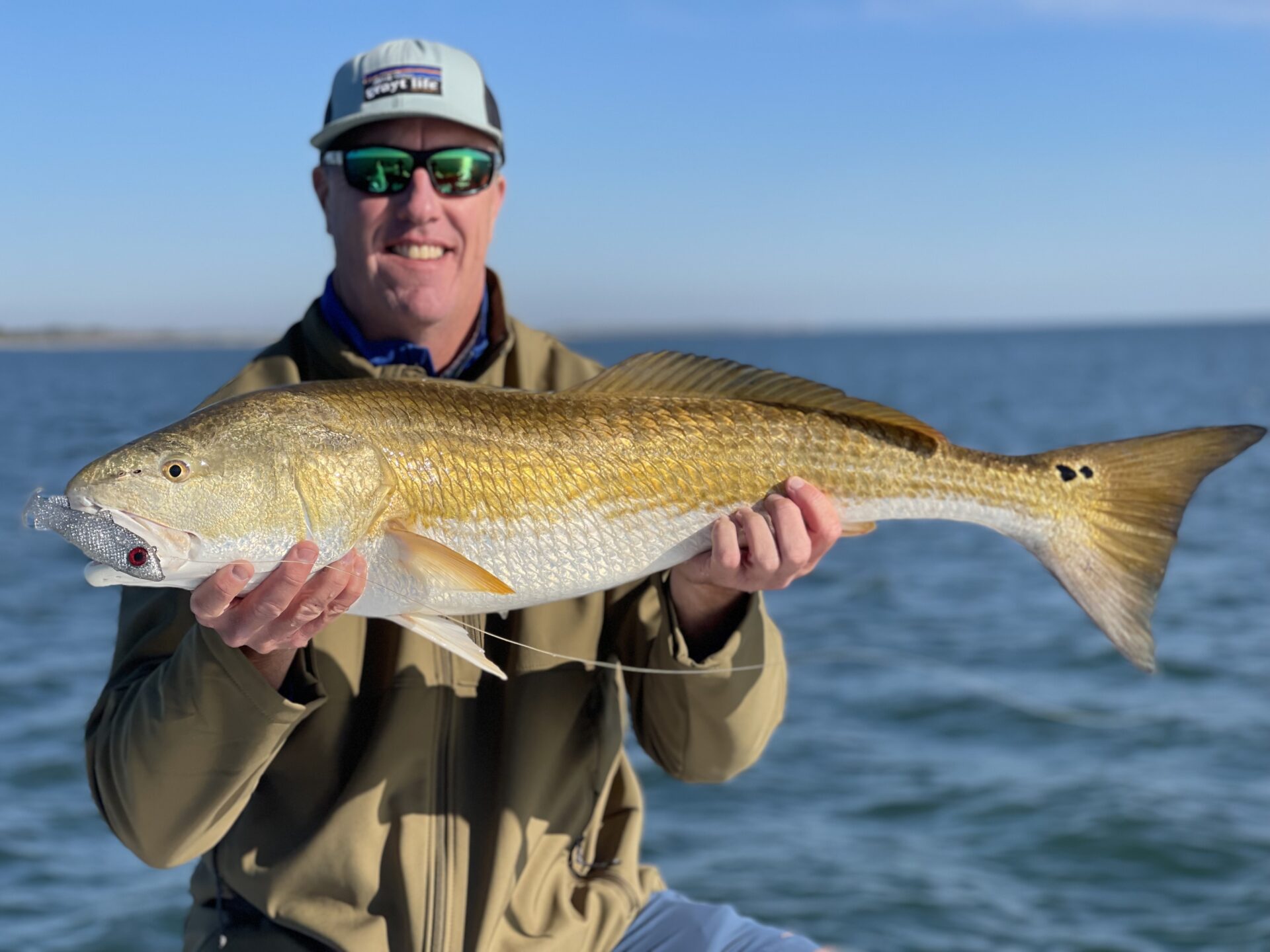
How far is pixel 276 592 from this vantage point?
296cm

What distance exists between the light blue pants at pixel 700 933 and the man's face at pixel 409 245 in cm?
223

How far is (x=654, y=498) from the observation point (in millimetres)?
3475

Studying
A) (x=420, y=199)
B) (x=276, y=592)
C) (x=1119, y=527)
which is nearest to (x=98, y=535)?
(x=276, y=592)

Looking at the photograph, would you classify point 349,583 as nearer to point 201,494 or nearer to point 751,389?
point 201,494

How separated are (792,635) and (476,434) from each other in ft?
38.7

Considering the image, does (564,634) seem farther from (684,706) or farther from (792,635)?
(792,635)

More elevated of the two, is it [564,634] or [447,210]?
[447,210]

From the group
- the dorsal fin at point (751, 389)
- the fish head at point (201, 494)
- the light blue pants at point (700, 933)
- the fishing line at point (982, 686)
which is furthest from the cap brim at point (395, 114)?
the fishing line at point (982, 686)

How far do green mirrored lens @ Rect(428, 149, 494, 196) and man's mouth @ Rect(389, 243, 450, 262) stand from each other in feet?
0.78

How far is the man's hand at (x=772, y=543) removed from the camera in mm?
3414

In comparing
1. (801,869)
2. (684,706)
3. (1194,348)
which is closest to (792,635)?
(801,869)

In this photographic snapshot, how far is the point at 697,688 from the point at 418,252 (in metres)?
1.77

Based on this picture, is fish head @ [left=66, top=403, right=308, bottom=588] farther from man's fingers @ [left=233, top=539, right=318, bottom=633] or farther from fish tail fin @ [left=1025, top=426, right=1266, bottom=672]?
fish tail fin @ [left=1025, top=426, right=1266, bottom=672]

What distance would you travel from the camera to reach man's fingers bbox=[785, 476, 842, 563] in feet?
11.3
